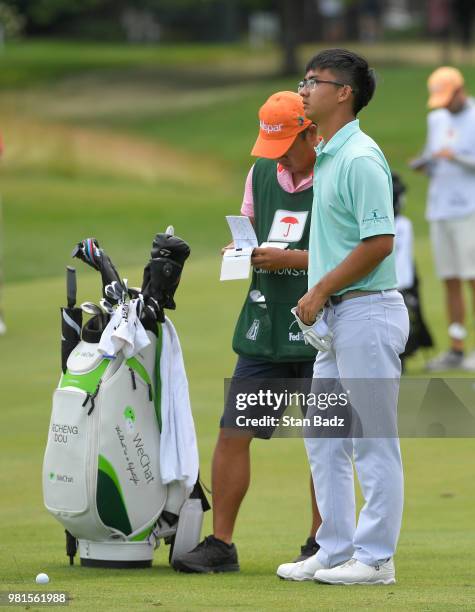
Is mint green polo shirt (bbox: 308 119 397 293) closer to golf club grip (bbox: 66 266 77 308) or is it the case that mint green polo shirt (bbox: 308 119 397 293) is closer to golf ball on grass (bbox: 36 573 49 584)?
golf club grip (bbox: 66 266 77 308)

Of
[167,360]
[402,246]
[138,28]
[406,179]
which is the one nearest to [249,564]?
[167,360]

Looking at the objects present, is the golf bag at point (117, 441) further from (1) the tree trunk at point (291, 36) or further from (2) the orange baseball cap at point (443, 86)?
(1) the tree trunk at point (291, 36)

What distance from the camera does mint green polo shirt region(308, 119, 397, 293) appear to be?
539cm

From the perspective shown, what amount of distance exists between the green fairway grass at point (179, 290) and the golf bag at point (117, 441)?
0.55 feet

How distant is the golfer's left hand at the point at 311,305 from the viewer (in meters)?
5.48

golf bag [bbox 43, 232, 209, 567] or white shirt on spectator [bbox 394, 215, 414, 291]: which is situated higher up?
white shirt on spectator [bbox 394, 215, 414, 291]

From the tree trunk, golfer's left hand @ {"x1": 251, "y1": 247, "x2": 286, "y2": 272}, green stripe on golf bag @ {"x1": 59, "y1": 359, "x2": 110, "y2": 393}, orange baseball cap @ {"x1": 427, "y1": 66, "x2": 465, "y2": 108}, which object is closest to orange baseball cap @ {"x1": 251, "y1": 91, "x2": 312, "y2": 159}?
golfer's left hand @ {"x1": 251, "y1": 247, "x2": 286, "y2": 272}

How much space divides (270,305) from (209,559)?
107 cm

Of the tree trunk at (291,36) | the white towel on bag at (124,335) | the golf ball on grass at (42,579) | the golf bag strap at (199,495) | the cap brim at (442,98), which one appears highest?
the tree trunk at (291,36)

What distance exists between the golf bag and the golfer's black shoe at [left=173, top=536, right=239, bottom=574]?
71 millimetres

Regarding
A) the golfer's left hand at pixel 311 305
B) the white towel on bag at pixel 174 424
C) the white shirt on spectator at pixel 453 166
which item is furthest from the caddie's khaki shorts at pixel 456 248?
the golfer's left hand at pixel 311 305

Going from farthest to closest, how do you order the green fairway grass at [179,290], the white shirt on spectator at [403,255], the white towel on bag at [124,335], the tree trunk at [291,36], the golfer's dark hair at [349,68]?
the tree trunk at [291,36] < the white shirt on spectator at [403,255] < the white towel on bag at [124,335] < the green fairway grass at [179,290] < the golfer's dark hair at [349,68]

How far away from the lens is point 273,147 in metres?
6.14

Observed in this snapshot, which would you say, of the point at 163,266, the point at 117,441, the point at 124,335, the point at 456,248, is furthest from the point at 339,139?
the point at 456,248
